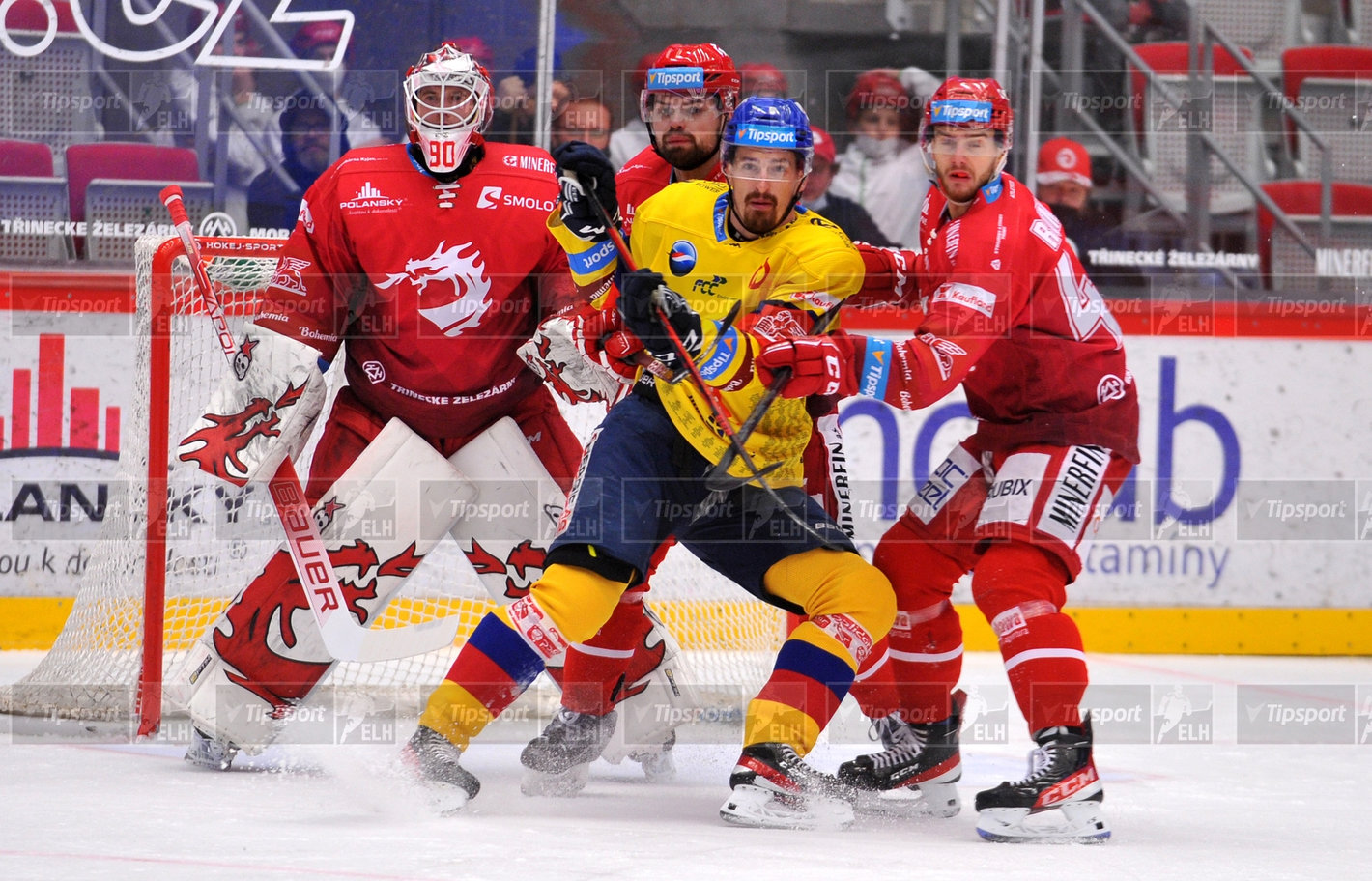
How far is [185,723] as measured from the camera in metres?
3.50

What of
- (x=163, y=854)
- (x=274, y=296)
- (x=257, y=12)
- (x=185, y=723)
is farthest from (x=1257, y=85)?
(x=163, y=854)

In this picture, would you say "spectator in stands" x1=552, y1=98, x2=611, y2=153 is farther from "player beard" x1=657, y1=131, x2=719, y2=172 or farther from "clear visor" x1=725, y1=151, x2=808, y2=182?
"clear visor" x1=725, y1=151, x2=808, y2=182

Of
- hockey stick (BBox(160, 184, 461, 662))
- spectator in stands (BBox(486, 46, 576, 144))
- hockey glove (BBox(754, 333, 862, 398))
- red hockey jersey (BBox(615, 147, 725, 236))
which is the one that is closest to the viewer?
hockey glove (BBox(754, 333, 862, 398))

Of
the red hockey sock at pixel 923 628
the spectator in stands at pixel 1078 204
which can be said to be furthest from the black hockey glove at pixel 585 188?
the spectator in stands at pixel 1078 204

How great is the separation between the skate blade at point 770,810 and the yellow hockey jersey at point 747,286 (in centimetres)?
56

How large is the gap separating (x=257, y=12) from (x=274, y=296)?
229cm

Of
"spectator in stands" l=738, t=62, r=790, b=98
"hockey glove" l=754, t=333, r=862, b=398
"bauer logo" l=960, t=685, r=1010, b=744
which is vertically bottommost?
"bauer logo" l=960, t=685, r=1010, b=744

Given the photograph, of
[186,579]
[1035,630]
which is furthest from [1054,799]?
[186,579]

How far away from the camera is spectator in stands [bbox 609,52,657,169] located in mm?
5094

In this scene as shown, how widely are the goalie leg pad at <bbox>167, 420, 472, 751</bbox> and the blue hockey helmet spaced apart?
0.92 meters

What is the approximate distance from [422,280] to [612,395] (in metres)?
0.46

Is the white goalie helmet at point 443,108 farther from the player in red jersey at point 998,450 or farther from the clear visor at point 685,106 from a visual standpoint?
the player in red jersey at point 998,450

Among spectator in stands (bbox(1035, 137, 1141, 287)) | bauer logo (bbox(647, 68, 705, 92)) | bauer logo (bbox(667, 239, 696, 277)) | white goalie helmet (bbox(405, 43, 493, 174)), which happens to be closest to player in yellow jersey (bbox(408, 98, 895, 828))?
bauer logo (bbox(667, 239, 696, 277))

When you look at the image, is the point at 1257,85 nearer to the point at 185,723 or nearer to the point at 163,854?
the point at 185,723
